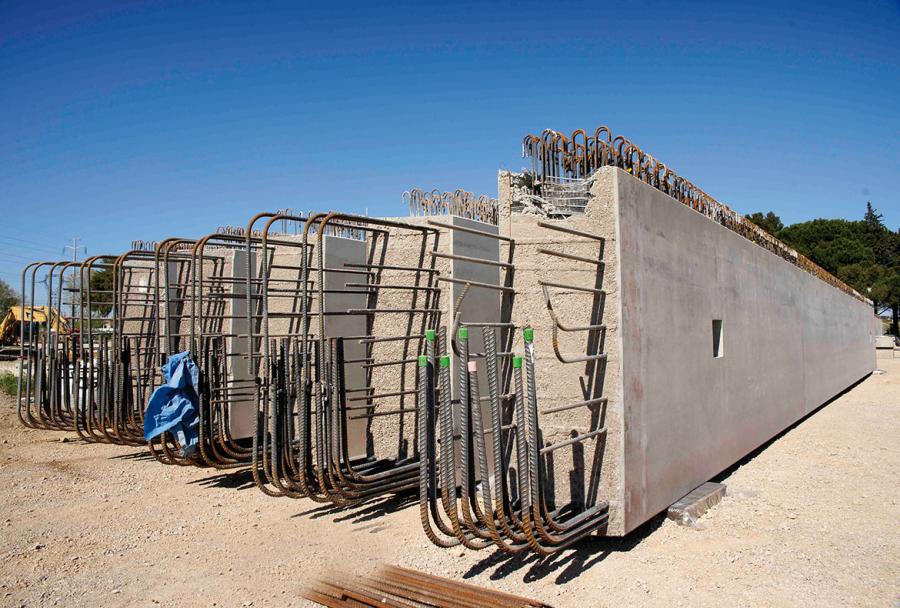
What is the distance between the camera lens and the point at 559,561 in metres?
4.83

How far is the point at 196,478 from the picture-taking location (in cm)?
769

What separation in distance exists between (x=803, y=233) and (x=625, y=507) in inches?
2029

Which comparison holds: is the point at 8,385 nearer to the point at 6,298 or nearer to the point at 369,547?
the point at 369,547

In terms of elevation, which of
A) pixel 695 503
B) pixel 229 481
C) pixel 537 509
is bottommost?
pixel 229 481

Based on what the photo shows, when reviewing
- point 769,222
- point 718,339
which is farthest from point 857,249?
point 718,339

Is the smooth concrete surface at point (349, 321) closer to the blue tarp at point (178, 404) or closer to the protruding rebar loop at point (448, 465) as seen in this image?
the blue tarp at point (178, 404)

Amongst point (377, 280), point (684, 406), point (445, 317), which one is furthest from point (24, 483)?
point (684, 406)

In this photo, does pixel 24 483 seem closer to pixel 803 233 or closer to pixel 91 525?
pixel 91 525

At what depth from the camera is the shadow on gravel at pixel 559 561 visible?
15.0 ft

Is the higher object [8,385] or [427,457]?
[427,457]

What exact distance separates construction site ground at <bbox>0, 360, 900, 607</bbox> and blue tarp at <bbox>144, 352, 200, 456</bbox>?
0.70 metres

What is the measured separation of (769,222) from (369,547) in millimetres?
51748

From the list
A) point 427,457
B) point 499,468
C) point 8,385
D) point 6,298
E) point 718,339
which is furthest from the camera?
point 6,298

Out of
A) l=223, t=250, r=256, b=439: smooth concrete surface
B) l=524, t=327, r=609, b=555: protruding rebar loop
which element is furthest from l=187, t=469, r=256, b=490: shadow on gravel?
l=524, t=327, r=609, b=555: protruding rebar loop
